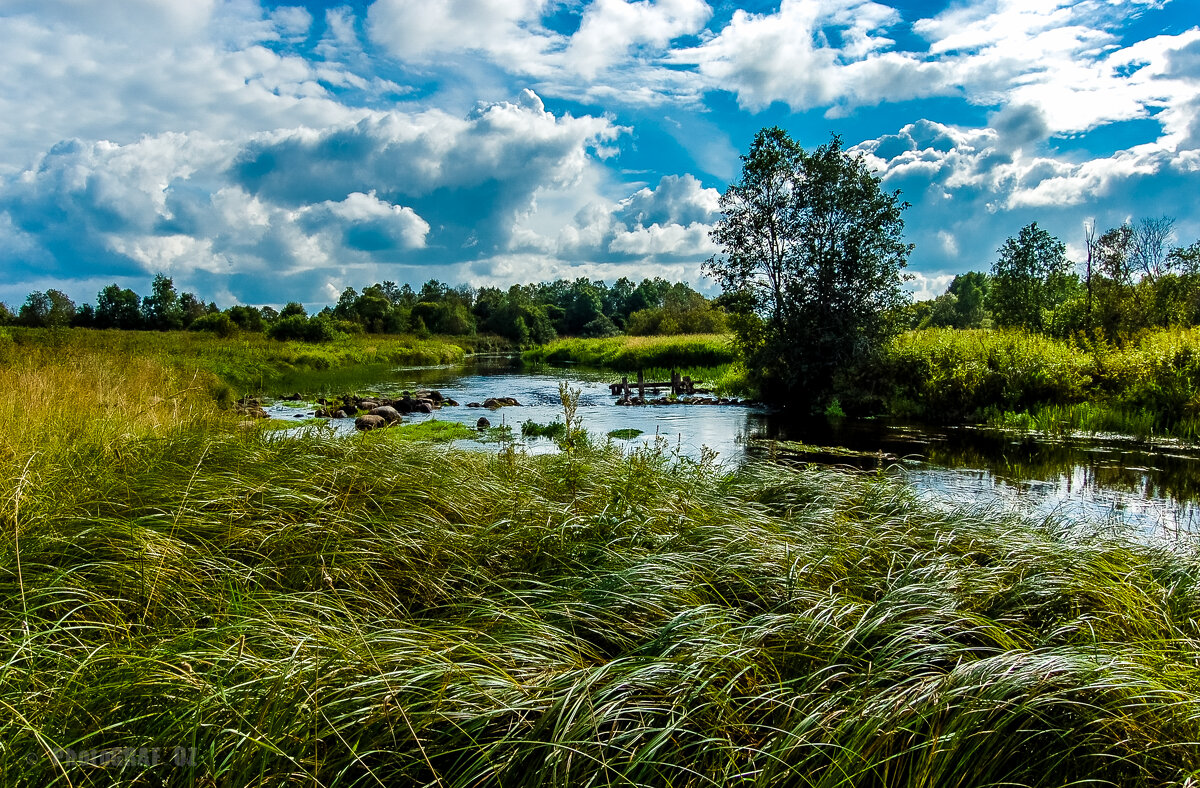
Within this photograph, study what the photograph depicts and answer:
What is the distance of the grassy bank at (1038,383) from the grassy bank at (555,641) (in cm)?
996

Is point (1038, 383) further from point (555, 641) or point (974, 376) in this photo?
point (555, 641)

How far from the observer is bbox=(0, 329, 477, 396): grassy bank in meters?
15.5

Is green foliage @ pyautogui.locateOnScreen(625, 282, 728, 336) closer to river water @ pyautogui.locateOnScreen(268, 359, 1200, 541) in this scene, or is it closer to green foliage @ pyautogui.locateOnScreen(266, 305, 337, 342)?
green foliage @ pyautogui.locateOnScreen(266, 305, 337, 342)

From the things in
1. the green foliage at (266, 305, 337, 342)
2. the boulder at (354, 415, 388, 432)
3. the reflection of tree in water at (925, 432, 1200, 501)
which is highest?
the green foliage at (266, 305, 337, 342)

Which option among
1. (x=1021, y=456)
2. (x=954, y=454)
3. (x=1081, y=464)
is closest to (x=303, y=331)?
(x=954, y=454)

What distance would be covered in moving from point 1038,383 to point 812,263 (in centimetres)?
691

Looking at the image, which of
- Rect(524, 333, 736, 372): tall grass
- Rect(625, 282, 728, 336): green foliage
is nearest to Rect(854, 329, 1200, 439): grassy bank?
Rect(524, 333, 736, 372): tall grass

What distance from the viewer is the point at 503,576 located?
3.63 metres

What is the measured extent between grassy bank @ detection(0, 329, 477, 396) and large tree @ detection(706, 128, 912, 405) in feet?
49.0

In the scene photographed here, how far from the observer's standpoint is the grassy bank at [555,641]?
195 centimetres

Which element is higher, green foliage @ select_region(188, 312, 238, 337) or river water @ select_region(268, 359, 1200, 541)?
green foliage @ select_region(188, 312, 238, 337)

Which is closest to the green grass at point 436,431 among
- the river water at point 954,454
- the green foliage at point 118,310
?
the river water at point 954,454

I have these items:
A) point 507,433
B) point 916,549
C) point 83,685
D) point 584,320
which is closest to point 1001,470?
point 916,549

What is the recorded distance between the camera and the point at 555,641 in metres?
2.56
